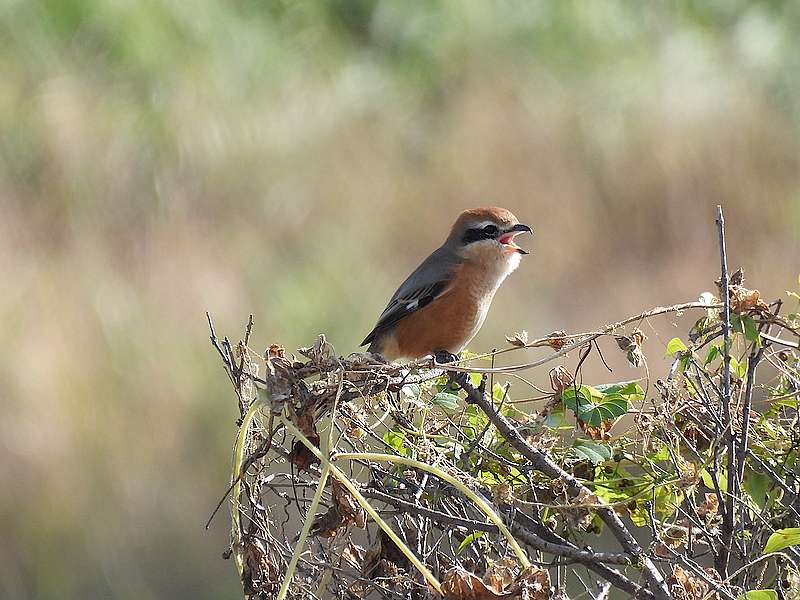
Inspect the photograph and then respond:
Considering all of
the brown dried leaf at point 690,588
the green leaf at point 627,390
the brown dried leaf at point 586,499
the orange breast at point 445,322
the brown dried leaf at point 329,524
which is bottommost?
the brown dried leaf at point 690,588

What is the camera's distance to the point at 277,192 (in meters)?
7.06

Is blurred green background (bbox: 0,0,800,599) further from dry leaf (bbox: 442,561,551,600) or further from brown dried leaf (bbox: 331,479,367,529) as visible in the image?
dry leaf (bbox: 442,561,551,600)

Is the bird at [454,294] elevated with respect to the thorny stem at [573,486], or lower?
elevated

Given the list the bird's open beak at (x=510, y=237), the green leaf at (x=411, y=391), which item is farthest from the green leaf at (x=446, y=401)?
the bird's open beak at (x=510, y=237)

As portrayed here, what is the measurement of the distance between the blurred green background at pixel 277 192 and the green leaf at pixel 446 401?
3379mm

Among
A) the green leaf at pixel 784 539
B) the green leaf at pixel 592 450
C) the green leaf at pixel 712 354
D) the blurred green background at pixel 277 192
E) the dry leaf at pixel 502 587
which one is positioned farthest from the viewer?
the blurred green background at pixel 277 192

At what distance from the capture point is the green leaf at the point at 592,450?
66.6 inches

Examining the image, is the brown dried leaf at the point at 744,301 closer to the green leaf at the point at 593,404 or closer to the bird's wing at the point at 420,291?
the green leaf at the point at 593,404

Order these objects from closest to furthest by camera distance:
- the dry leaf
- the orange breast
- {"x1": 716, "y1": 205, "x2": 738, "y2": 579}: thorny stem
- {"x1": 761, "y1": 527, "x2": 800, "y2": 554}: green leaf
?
the dry leaf < {"x1": 761, "y1": 527, "x2": 800, "y2": 554}: green leaf < {"x1": 716, "y1": 205, "x2": 738, "y2": 579}: thorny stem < the orange breast

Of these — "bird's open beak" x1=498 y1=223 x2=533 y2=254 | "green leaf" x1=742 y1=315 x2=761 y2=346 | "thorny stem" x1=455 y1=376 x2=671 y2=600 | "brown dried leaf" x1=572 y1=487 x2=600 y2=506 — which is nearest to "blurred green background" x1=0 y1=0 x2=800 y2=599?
"bird's open beak" x1=498 y1=223 x2=533 y2=254

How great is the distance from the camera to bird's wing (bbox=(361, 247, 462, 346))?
3617 millimetres

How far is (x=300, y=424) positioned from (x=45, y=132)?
6.00 m

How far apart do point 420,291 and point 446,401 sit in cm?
182

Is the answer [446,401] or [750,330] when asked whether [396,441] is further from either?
[750,330]
